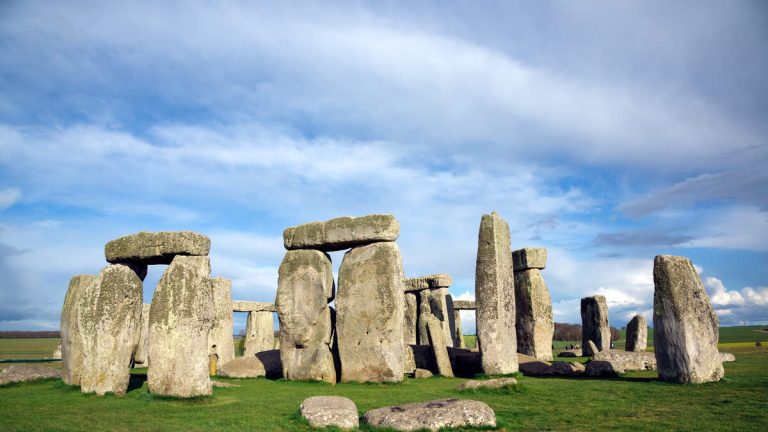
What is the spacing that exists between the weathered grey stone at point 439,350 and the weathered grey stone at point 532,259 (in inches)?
255

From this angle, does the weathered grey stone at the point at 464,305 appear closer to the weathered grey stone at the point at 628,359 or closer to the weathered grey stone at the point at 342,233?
the weathered grey stone at the point at 628,359

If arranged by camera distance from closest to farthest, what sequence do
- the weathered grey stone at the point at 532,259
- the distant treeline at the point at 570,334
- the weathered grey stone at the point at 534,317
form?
the weathered grey stone at the point at 534,317 → the weathered grey stone at the point at 532,259 → the distant treeline at the point at 570,334

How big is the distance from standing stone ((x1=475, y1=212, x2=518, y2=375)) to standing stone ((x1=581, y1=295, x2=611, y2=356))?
377 inches

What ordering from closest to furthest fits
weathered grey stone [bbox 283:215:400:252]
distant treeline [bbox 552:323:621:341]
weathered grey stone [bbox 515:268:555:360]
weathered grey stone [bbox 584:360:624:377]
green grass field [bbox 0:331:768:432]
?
green grass field [bbox 0:331:768:432], weathered grey stone [bbox 584:360:624:377], weathered grey stone [bbox 283:215:400:252], weathered grey stone [bbox 515:268:555:360], distant treeline [bbox 552:323:621:341]

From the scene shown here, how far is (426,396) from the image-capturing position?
10.9m

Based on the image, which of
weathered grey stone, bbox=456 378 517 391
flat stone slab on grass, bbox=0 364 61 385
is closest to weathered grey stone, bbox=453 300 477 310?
weathered grey stone, bbox=456 378 517 391

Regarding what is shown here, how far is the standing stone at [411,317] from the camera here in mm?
24078

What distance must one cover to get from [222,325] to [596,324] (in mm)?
14672

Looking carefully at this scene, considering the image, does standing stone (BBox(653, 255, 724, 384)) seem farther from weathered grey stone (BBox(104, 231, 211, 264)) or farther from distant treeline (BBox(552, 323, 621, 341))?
distant treeline (BBox(552, 323, 621, 341))

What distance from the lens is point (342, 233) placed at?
1470cm

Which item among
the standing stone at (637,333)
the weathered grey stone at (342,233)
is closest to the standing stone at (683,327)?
the weathered grey stone at (342,233)

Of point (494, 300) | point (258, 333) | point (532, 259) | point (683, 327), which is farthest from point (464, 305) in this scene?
point (683, 327)

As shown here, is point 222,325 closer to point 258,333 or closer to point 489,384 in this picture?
point 258,333

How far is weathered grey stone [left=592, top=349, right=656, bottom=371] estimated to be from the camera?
49.4 feet
